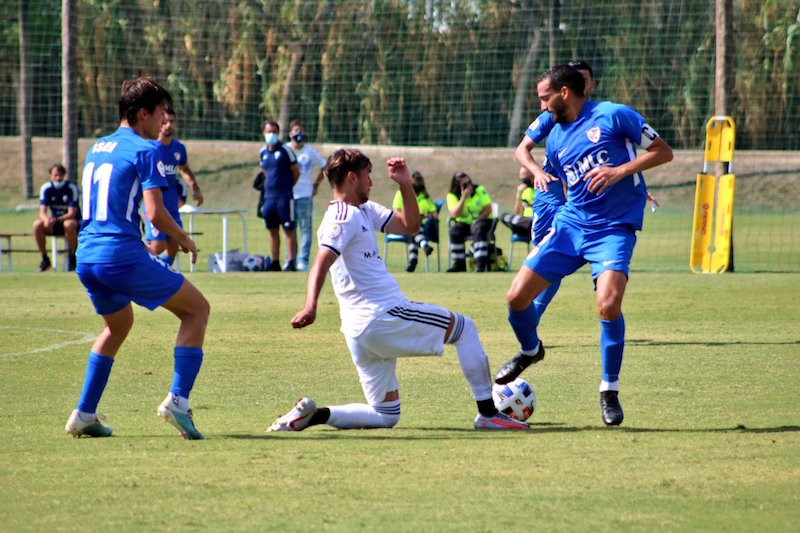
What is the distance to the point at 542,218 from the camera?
9633 mm

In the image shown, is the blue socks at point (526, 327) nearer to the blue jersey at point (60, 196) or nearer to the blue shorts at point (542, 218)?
the blue shorts at point (542, 218)

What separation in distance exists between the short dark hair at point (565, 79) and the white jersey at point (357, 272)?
5.46ft

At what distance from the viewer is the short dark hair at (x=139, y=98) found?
21.4 ft

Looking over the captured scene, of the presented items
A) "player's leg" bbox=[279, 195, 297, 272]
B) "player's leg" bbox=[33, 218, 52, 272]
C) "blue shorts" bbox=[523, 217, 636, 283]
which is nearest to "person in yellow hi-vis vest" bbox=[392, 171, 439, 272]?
"player's leg" bbox=[279, 195, 297, 272]

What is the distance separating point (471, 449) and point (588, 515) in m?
1.44

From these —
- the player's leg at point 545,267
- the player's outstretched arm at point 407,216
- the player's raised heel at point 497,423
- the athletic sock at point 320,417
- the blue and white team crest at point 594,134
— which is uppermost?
the blue and white team crest at point 594,134

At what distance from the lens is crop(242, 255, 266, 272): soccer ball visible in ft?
63.9

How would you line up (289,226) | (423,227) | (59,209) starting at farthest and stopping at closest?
(423,227), (59,209), (289,226)

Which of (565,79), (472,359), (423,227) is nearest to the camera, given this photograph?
(472,359)

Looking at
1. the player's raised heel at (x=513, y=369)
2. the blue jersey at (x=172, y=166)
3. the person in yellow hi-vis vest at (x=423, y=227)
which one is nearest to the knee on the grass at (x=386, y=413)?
the player's raised heel at (x=513, y=369)

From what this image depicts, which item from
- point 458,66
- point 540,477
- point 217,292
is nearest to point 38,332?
point 217,292

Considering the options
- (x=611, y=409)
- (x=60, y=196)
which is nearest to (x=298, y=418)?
(x=611, y=409)

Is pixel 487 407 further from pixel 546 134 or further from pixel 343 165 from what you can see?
pixel 546 134

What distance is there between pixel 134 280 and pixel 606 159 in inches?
118
